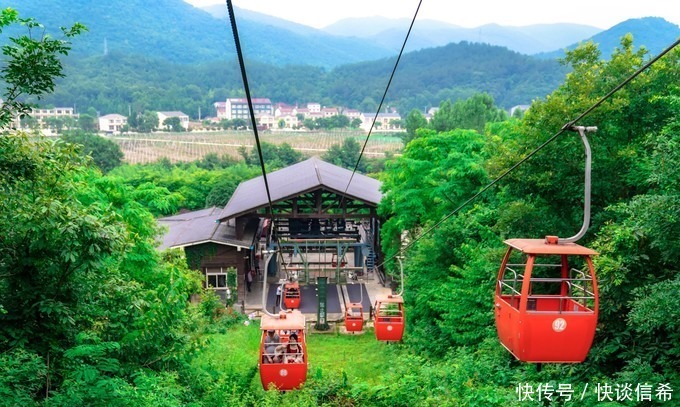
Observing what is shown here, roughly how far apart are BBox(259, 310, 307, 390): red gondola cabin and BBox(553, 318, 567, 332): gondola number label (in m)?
6.10

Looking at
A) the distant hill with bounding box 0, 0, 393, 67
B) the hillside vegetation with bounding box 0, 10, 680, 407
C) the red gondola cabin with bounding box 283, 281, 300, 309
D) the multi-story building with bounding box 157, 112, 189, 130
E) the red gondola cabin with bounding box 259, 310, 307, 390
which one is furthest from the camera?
the distant hill with bounding box 0, 0, 393, 67

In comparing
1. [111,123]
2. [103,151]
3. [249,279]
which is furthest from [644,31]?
[249,279]

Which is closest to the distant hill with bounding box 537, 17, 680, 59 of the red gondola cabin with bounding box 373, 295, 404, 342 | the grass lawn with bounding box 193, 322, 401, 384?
the grass lawn with bounding box 193, 322, 401, 384

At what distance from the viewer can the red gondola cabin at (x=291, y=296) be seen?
19891 mm

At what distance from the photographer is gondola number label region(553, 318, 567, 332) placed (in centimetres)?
532

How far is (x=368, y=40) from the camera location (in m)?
168

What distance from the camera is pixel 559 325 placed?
534 centimetres

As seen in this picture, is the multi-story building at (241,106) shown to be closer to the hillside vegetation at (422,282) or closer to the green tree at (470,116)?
the hillside vegetation at (422,282)

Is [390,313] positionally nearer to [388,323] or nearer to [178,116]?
[388,323]

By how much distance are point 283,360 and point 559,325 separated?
6.39 m

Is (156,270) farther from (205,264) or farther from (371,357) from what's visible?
(205,264)

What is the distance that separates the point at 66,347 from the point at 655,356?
778cm

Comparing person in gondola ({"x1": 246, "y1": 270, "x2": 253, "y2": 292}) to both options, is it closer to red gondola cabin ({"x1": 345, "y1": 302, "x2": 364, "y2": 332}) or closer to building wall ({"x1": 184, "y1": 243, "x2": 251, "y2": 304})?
building wall ({"x1": 184, "y1": 243, "x2": 251, "y2": 304})

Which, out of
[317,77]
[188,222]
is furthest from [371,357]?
[317,77]
